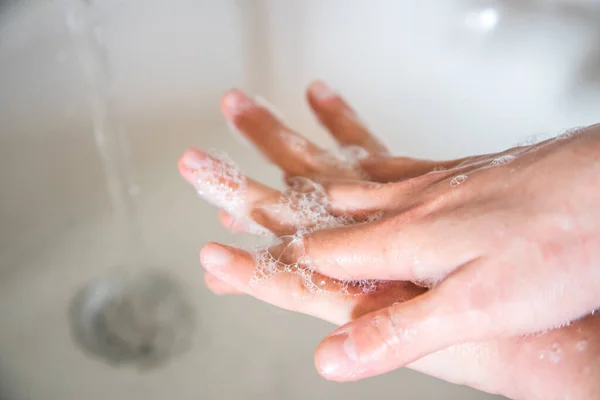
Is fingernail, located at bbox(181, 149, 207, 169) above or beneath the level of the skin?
above

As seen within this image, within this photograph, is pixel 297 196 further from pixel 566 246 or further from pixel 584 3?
pixel 584 3

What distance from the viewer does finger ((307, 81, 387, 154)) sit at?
0.77m

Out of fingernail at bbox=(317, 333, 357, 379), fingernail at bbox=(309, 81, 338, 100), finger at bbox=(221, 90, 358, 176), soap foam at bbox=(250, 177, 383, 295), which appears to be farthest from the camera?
fingernail at bbox=(309, 81, 338, 100)

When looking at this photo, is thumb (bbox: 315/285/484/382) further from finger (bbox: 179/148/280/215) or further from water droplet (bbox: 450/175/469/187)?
finger (bbox: 179/148/280/215)

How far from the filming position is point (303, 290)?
0.53m

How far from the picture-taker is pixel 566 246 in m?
0.44

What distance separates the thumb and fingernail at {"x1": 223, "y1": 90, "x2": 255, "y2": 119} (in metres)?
0.41

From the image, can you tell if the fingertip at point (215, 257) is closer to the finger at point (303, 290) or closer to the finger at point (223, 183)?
the finger at point (303, 290)

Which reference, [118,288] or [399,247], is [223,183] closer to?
[399,247]

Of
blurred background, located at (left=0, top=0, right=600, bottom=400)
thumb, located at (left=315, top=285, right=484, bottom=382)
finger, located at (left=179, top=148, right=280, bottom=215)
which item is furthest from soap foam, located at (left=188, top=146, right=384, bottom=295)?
blurred background, located at (left=0, top=0, right=600, bottom=400)

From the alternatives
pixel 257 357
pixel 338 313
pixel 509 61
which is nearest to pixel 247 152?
pixel 257 357

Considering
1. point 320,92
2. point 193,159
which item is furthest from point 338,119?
point 193,159

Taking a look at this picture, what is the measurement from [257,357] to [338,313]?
39cm

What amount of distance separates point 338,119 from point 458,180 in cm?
32
